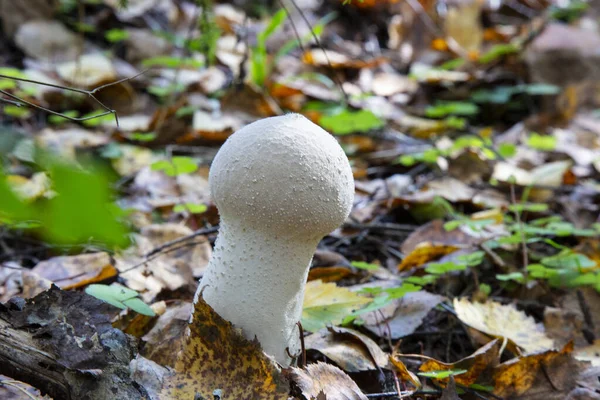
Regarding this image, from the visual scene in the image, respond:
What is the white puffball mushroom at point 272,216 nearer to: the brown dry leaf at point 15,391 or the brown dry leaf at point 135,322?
the brown dry leaf at point 135,322

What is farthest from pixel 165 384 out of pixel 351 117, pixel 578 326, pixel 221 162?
pixel 351 117

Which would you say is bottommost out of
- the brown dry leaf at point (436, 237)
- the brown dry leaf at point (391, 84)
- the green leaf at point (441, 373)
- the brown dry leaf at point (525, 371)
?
the brown dry leaf at point (391, 84)

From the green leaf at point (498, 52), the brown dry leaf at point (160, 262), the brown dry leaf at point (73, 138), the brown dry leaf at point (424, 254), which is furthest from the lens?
the green leaf at point (498, 52)

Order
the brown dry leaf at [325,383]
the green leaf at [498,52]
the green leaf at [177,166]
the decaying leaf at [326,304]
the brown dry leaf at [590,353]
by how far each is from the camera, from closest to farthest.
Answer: the brown dry leaf at [325,383] → the decaying leaf at [326,304] → the brown dry leaf at [590,353] → the green leaf at [177,166] → the green leaf at [498,52]

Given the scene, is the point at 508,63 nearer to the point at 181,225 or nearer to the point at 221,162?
the point at 181,225

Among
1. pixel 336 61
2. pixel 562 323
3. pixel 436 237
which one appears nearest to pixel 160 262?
pixel 436 237

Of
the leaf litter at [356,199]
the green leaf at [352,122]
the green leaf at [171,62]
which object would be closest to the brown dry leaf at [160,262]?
the leaf litter at [356,199]

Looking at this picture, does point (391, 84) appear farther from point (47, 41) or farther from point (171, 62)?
point (47, 41)

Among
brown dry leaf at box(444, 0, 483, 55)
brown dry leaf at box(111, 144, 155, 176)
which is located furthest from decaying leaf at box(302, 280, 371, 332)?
brown dry leaf at box(444, 0, 483, 55)
